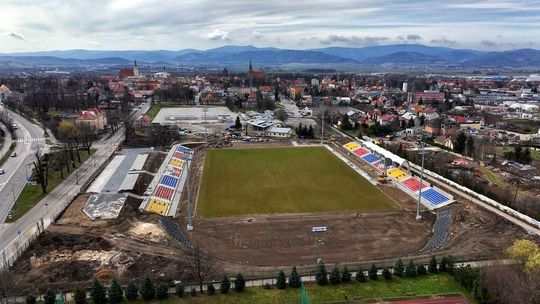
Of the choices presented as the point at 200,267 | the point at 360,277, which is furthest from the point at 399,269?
the point at 200,267

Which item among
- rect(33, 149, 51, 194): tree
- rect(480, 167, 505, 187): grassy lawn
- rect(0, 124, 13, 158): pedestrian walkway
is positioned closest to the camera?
rect(33, 149, 51, 194): tree

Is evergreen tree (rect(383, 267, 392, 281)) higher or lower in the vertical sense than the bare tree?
lower

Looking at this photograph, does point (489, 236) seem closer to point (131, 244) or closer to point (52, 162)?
point (131, 244)

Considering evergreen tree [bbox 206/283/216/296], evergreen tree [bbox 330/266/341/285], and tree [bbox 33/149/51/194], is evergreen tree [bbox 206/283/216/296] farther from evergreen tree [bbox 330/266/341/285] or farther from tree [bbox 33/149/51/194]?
tree [bbox 33/149/51/194]

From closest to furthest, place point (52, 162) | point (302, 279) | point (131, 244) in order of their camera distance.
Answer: point (302, 279)
point (131, 244)
point (52, 162)

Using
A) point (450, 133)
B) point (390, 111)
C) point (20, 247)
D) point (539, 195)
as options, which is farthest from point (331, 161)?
point (390, 111)

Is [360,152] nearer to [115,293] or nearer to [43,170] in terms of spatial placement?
[43,170]

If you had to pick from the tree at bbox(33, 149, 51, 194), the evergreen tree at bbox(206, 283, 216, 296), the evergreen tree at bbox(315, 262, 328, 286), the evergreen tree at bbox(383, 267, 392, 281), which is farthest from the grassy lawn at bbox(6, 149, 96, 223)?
the evergreen tree at bbox(383, 267, 392, 281)
